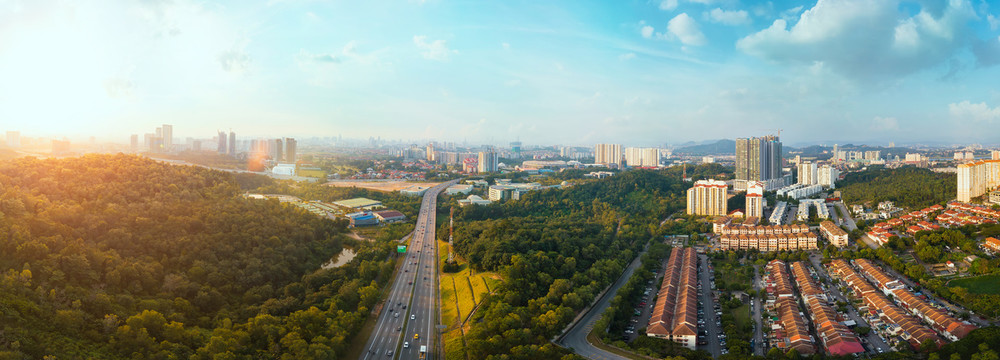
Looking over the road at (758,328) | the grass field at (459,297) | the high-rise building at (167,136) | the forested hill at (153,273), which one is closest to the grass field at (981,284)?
the road at (758,328)

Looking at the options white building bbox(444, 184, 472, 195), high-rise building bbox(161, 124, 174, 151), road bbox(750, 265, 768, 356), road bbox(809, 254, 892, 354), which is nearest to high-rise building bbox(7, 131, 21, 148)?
high-rise building bbox(161, 124, 174, 151)

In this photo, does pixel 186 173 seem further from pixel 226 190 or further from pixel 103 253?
pixel 103 253

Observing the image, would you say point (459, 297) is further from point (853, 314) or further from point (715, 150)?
point (715, 150)

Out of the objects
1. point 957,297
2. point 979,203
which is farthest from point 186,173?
point 979,203

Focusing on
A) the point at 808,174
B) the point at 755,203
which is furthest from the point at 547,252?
the point at 808,174

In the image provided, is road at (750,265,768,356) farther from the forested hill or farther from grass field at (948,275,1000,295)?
the forested hill
